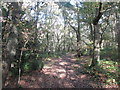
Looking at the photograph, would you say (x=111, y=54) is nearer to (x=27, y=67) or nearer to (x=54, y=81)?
(x=54, y=81)

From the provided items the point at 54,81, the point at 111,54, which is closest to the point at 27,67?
the point at 54,81

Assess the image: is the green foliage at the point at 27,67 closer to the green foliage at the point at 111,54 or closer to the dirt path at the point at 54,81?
the dirt path at the point at 54,81

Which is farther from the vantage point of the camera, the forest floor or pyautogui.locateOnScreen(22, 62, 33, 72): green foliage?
pyautogui.locateOnScreen(22, 62, 33, 72): green foliage

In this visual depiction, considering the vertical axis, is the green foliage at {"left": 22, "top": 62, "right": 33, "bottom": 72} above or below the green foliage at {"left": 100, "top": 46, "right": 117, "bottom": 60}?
below

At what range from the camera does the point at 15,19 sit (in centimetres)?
462

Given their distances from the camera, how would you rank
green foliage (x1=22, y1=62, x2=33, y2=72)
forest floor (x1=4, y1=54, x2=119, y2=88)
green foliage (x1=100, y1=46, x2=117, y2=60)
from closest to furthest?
forest floor (x1=4, y1=54, x2=119, y2=88) < green foliage (x1=22, y1=62, x2=33, y2=72) < green foliage (x1=100, y1=46, x2=117, y2=60)

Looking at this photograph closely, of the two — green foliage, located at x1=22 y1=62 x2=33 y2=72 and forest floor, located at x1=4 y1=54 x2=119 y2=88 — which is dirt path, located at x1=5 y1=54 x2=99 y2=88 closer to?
forest floor, located at x1=4 y1=54 x2=119 y2=88

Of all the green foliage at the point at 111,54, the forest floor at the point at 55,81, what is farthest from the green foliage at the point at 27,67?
the green foliage at the point at 111,54

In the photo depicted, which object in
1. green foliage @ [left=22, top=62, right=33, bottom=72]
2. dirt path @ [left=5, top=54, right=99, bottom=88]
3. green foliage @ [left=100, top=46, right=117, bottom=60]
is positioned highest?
green foliage @ [left=100, top=46, right=117, bottom=60]

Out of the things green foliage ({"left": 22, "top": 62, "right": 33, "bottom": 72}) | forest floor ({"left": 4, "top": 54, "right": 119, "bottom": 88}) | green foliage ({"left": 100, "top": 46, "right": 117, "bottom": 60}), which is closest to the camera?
forest floor ({"left": 4, "top": 54, "right": 119, "bottom": 88})

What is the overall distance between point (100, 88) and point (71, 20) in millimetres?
10745

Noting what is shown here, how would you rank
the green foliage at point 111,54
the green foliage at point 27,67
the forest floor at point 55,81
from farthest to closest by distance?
1. the green foliage at point 111,54
2. the green foliage at point 27,67
3. the forest floor at point 55,81

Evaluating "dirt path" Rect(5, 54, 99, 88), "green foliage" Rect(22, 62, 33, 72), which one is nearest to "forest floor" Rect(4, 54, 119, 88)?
"dirt path" Rect(5, 54, 99, 88)

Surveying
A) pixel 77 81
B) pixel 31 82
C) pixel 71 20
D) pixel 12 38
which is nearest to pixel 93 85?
pixel 77 81
